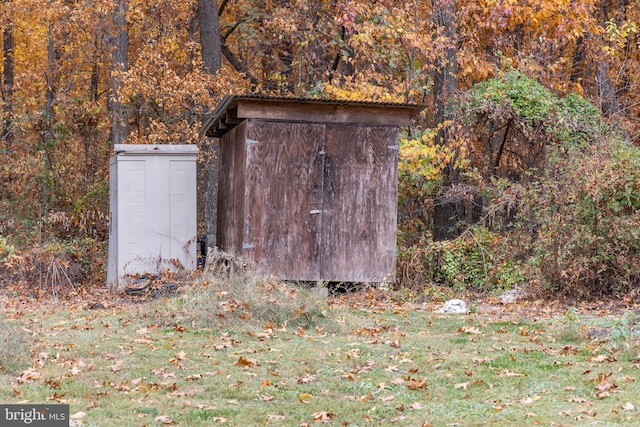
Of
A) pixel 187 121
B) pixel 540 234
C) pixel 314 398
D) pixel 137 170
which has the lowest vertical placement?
pixel 314 398

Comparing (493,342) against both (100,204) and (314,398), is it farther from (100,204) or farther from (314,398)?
(100,204)

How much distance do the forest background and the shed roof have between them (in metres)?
2.41

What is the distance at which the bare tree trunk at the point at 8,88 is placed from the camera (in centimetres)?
2061

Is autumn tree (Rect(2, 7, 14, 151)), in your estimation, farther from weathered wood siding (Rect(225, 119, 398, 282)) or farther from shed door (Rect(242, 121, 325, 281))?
shed door (Rect(242, 121, 325, 281))

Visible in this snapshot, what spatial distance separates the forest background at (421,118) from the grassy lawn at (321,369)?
115 inches

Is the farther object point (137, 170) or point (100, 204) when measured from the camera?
point (100, 204)

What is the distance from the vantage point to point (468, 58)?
1828 cm

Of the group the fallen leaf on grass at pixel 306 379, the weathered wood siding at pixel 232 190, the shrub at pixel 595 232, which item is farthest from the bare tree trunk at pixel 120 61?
the fallen leaf on grass at pixel 306 379

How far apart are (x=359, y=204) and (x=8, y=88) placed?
43.6 ft

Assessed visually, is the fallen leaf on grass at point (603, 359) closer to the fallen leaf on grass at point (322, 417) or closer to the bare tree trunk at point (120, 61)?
the fallen leaf on grass at point (322, 417)

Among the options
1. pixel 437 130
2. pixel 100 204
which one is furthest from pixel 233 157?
pixel 100 204

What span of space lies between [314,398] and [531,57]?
523 inches

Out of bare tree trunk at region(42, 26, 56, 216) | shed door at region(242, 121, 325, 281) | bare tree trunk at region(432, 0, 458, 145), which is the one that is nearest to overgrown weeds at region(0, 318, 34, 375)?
shed door at region(242, 121, 325, 281)

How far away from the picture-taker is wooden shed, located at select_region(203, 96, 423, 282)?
1302 centimetres
